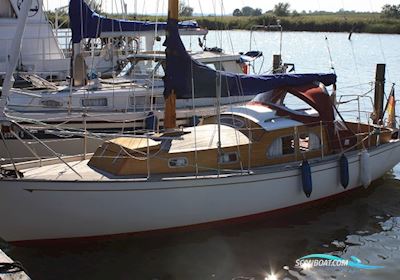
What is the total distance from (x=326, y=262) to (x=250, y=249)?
1.48 meters

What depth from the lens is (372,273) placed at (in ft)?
36.9

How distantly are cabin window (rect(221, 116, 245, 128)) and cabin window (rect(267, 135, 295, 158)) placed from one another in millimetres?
828

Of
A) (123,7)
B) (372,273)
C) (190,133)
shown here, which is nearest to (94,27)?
(123,7)

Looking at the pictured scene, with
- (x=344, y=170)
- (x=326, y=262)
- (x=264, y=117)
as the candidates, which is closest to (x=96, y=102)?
(x=264, y=117)

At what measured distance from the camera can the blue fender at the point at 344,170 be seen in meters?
13.6

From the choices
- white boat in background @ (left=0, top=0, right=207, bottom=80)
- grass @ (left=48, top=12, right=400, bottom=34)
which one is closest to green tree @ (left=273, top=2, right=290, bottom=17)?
grass @ (left=48, top=12, right=400, bottom=34)

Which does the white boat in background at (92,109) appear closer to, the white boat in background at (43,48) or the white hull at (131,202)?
the white boat in background at (43,48)

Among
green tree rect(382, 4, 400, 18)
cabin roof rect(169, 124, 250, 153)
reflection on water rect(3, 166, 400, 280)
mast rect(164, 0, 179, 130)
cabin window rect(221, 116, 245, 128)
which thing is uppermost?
green tree rect(382, 4, 400, 18)

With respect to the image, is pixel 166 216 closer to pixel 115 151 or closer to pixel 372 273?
pixel 115 151

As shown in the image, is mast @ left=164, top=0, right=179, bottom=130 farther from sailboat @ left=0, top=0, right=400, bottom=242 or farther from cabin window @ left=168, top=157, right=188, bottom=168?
cabin window @ left=168, top=157, right=188, bottom=168

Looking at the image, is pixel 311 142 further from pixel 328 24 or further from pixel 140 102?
pixel 328 24

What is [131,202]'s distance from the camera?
11.2 meters

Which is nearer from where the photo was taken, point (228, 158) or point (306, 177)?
point (228, 158)

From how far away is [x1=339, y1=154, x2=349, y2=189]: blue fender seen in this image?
1357 centimetres
